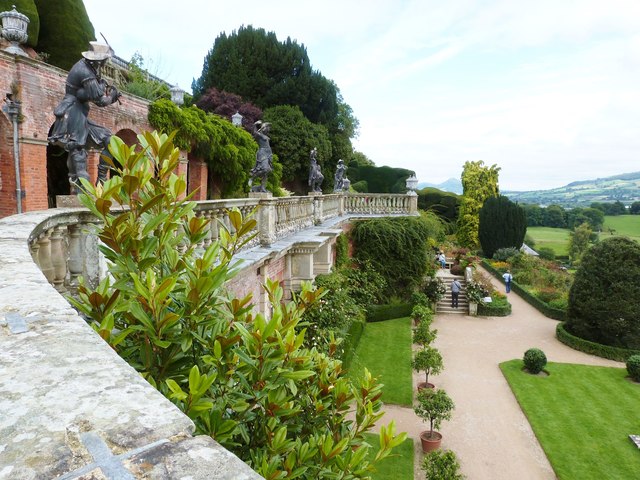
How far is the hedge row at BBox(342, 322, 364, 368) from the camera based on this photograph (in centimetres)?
1265

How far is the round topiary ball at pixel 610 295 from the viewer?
640 inches

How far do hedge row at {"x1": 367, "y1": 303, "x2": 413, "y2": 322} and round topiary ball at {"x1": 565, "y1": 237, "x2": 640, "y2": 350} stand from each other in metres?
6.72

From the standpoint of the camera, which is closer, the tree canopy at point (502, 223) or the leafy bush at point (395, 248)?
the leafy bush at point (395, 248)

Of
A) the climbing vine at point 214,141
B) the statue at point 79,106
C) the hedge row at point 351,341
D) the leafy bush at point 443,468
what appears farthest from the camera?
the climbing vine at point 214,141

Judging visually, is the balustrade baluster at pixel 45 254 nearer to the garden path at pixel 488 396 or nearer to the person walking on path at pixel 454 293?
the garden path at pixel 488 396

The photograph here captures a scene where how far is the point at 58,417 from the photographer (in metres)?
1.01

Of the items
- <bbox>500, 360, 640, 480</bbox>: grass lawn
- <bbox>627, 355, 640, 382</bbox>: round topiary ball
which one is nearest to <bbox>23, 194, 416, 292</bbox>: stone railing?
<bbox>500, 360, 640, 480</bbox>: grass lawn

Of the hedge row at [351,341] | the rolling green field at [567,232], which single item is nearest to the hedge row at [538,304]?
the hedge row at [351,341]

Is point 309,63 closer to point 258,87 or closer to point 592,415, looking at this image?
point 258,87

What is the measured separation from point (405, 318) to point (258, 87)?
21.4 metres

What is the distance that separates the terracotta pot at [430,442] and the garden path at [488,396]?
204 mm

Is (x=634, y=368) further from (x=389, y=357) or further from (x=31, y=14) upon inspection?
(x=31, y=14)

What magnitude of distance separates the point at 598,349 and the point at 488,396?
6865 mm

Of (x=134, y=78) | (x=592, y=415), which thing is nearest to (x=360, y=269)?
(x=592, y=415)
